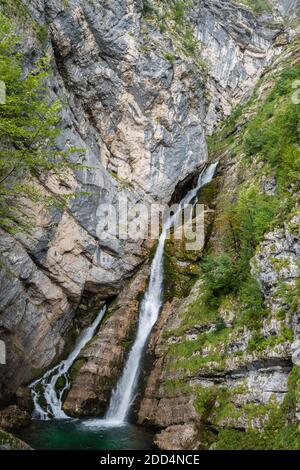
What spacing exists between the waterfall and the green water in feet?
4.31

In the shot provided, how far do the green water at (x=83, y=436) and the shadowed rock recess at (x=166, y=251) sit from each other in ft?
3.39

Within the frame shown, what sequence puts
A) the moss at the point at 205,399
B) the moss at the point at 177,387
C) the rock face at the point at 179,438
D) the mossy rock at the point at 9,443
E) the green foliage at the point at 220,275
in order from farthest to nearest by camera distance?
the green foliage at the point at 220,275 → the moss at the point at 177,387 → the moss at the point at 205,399 → the rock face at the point at 179,438 → the mossy rock at the point at 9,443

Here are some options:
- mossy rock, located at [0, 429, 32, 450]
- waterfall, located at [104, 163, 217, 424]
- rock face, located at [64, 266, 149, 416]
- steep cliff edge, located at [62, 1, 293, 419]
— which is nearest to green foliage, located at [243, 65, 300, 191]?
waterfall, located at [104, 163, 217, 424]

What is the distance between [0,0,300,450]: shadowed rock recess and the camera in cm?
1644

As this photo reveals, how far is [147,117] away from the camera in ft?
110

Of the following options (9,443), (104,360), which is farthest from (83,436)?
(9,443)

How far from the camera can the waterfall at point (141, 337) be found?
69.9ft

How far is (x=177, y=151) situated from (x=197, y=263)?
39.1ft

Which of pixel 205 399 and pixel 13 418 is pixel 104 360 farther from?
pixel 205 399

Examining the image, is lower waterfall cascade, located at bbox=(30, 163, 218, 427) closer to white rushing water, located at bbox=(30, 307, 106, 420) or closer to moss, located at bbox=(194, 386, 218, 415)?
white rushing water, located at bbox=(30, 307, 106, 420)

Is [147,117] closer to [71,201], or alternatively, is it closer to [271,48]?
[71,201]

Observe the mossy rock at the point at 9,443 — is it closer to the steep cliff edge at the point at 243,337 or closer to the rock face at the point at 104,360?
the steep cliff edge at the point at 243,337

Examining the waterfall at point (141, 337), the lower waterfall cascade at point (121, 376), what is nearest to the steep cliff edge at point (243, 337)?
the waterfall at point (141, 337)

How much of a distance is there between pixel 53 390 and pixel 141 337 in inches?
224
